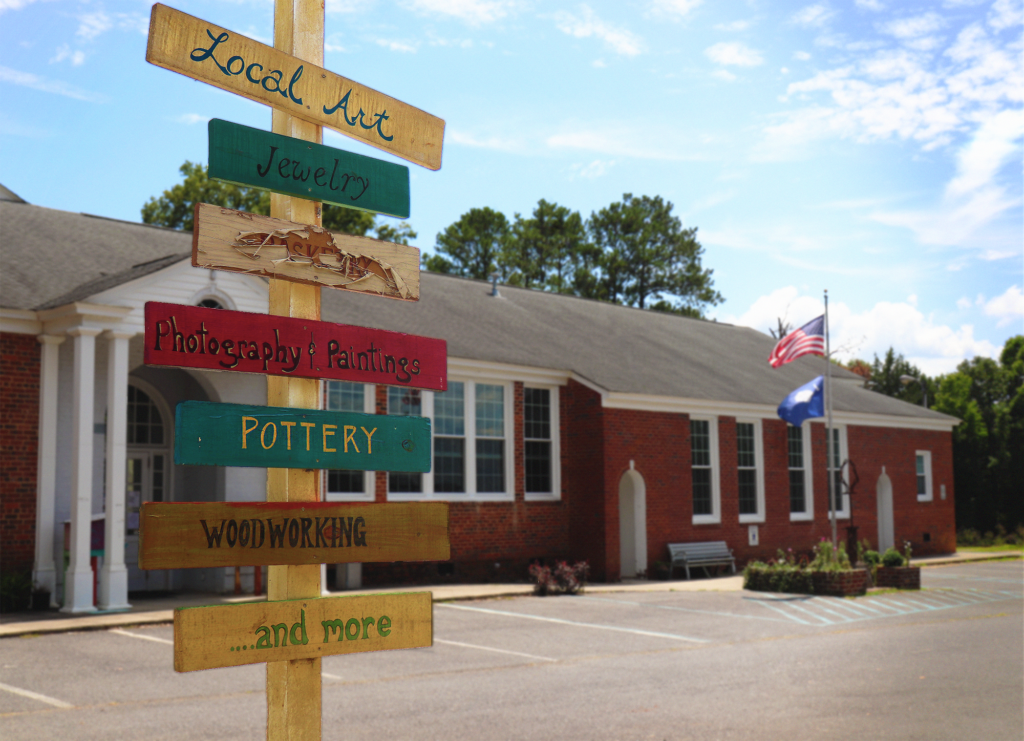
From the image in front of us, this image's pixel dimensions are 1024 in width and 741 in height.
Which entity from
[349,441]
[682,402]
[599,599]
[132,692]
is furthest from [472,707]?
[682,402]

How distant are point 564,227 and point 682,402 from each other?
39062mm

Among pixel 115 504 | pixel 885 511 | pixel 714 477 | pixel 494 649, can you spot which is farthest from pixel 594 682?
pixel 885 511

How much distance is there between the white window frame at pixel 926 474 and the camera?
30.8 metres

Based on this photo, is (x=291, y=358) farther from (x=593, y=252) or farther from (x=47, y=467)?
(x=593, y=252)

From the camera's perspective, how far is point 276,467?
360cm

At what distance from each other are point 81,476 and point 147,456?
3502mm

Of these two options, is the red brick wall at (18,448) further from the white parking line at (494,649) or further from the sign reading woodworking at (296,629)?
the sign reading woodworking at (296,629)

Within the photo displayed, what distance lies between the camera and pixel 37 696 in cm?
854

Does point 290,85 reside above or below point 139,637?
above

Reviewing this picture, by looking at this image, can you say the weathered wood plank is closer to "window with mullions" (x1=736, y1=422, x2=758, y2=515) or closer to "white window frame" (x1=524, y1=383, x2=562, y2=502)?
"white window frame" (x1=524, y1=383, x2=562, y2=502)

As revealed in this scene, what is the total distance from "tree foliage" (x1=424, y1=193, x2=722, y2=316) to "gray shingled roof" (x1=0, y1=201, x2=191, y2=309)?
3726 centimetres

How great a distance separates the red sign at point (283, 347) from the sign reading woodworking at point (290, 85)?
0.87 metres

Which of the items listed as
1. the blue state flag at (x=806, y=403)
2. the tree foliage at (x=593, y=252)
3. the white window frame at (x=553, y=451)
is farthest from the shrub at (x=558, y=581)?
the tree foliage at (x=593, y=252)

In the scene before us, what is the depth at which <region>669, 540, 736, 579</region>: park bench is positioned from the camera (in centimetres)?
2238
